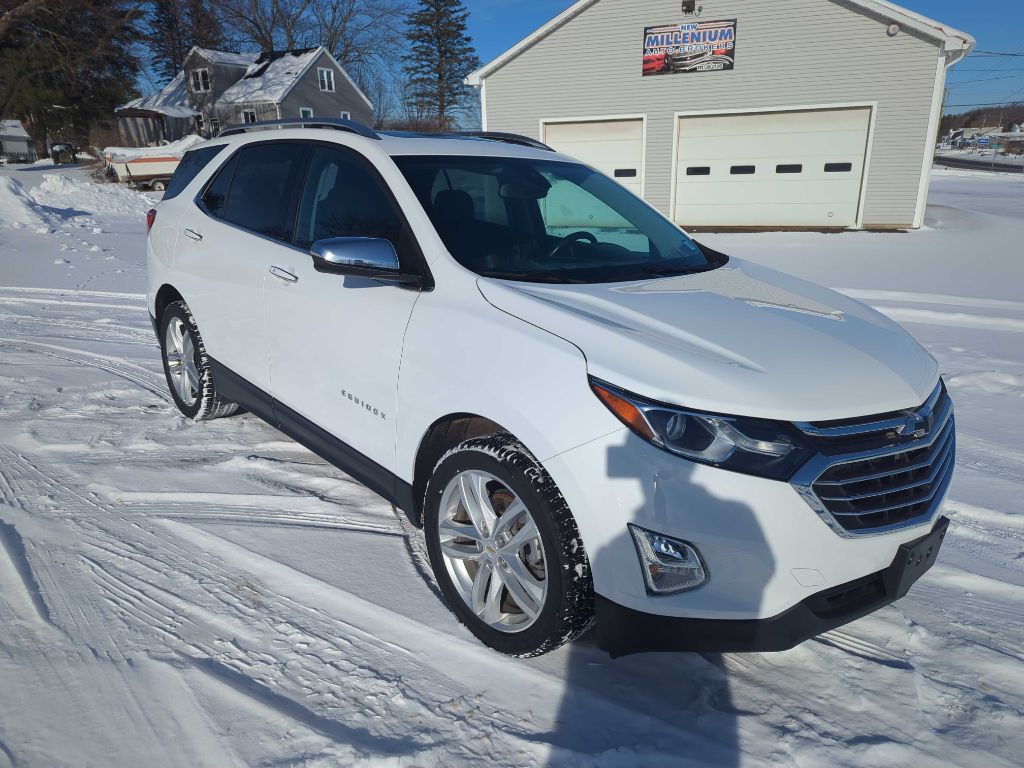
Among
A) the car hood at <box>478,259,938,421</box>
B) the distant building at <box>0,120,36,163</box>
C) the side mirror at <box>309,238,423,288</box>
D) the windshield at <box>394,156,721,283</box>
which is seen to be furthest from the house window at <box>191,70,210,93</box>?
the car hood at <box>478,259,938,421</box>

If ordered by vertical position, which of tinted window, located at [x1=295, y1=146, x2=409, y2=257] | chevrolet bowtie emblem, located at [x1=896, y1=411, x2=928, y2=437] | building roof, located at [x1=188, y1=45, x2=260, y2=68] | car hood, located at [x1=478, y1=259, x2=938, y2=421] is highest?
building roof, located at [x1=188, y1=45, x2=260, y2=68]

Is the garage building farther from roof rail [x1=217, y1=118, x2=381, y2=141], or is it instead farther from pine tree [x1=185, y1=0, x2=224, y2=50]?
pine tree [x1=185, y1=0, x2=224, y2=50]

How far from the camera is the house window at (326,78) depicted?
Result: 1618 inches

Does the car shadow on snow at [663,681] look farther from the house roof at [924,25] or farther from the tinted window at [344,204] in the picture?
the house roof at [924,25]

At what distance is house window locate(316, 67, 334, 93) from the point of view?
41.1 meters

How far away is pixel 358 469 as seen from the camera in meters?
3.09

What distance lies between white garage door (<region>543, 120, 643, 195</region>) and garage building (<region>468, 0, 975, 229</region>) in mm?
35

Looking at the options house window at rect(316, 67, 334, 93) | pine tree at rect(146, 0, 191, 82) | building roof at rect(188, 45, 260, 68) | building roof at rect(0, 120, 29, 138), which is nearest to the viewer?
pine tree at rect(146, 0, 191, 82)

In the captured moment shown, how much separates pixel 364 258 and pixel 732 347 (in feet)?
4.58

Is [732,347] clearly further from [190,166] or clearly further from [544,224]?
[190,166]

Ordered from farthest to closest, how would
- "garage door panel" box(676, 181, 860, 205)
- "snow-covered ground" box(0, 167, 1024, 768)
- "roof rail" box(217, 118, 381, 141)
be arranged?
"garage door panel" box(676, 181, 860, 205) → "roof rail" box(217, 118, 381, 141) → "snow-covered ground" box(0, 167, 1024, 768)

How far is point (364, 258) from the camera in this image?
2662 millimetres

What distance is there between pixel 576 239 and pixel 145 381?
394 cm

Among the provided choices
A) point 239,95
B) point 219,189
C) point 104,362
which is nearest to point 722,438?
point 219,189
